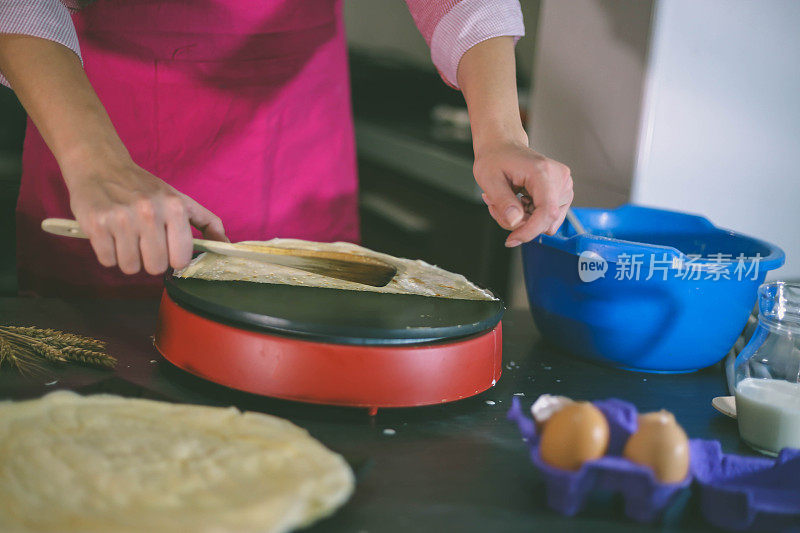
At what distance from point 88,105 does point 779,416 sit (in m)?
0.94

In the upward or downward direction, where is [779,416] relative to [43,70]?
downward

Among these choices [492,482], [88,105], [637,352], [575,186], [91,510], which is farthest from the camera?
[575,186]

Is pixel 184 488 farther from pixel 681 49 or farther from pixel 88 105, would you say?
pixel 681 49

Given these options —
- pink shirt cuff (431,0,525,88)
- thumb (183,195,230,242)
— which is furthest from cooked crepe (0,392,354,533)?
pink shirt cuff (431,0,525,88)

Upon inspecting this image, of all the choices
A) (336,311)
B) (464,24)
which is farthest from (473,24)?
(336,311)

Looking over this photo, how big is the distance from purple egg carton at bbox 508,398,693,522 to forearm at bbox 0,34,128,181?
0.62m

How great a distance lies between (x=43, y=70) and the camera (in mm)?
986

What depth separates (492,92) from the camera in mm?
1235

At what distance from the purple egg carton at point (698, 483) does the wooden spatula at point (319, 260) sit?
437mm

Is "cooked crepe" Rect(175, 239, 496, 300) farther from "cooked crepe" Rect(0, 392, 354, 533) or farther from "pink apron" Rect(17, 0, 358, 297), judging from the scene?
"pink apron" Rect(17, 0, 358, 297)

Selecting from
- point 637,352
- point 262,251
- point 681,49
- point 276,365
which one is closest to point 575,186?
point 681,49

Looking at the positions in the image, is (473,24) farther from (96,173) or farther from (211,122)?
(96,173)

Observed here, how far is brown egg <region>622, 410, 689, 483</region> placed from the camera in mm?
660

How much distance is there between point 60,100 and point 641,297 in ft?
2.81
